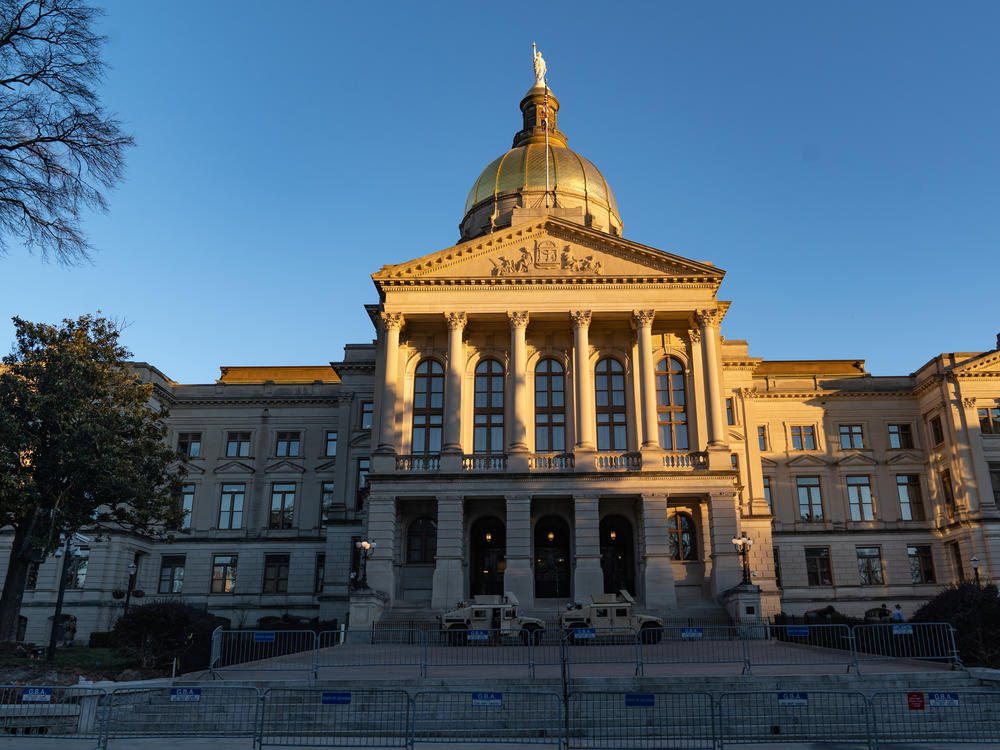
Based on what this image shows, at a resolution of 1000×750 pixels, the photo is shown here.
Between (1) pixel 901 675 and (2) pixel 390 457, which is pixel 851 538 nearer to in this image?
(2) pixel 390 457

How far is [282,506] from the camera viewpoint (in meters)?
52.5

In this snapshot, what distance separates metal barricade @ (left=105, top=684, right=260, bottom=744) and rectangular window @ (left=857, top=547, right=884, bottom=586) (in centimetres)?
4425

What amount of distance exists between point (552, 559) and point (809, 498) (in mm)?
21112

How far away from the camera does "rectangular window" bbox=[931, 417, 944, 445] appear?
170 feet

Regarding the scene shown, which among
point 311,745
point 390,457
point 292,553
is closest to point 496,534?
point 390,457

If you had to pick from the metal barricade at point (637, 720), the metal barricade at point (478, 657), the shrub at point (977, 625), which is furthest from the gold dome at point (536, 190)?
the metal barricade at point (637, 720)

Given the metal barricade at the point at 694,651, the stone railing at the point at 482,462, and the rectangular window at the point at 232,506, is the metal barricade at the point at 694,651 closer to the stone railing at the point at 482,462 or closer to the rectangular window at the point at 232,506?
the stone railing at the point at 482,462

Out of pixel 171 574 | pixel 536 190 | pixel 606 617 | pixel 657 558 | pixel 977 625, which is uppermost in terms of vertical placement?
pixel 536 190

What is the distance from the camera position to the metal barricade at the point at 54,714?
15.6 meters

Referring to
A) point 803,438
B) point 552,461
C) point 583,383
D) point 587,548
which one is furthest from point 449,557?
point 803,438

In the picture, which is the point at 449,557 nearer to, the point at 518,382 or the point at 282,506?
the point at 518,382

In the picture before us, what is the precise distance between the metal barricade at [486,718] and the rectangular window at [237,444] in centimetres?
3953

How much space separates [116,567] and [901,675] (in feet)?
137

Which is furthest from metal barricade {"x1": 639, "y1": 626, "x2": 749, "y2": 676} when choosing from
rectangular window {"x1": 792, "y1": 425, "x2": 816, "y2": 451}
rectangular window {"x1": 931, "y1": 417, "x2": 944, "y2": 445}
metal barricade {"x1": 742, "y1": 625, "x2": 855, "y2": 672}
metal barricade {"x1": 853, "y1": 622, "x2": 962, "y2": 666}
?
rectangular window {"x1": 931, "y1": 417, "x2": 944, "y2": 445}
